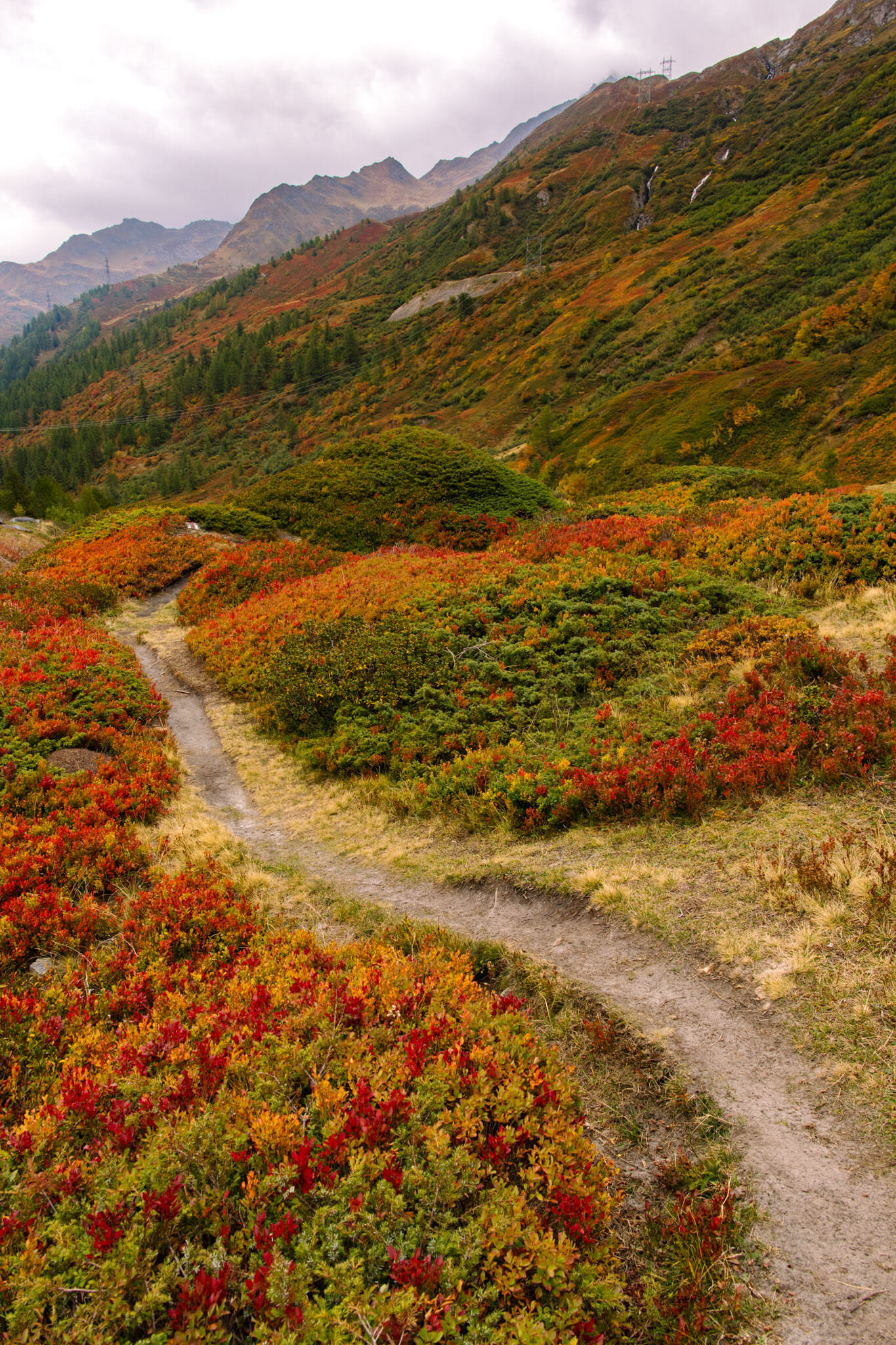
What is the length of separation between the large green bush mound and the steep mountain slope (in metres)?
8.11

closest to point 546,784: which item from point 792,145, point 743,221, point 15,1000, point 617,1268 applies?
point 617,1268

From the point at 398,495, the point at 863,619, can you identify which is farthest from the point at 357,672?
the point at 398,495

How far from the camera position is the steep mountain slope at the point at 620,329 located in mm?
37000

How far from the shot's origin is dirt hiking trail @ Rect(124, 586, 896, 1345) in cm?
306

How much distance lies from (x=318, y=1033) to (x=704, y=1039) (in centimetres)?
294

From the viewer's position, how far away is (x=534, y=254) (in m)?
→ 116

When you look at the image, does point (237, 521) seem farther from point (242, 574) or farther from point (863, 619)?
point (863, 619)

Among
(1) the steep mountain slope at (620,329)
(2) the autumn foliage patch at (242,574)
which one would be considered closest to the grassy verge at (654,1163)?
(2) the autumn foliage patch at (242,574)

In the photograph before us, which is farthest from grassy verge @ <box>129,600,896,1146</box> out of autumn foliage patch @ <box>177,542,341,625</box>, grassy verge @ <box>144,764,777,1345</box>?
autumn foliage patch @ <box>177,542,341,625</box>

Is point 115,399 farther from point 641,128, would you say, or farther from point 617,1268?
point 617,1268

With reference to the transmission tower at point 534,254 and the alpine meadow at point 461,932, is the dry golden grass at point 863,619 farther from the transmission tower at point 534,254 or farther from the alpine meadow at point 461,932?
the transmission tower at point 534,254

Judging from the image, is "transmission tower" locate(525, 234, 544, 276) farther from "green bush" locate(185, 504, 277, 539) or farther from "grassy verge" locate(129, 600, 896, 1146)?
"grassy verge" locate(129, 600, 896, 1146)

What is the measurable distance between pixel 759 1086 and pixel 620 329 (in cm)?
7559

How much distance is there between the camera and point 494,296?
104 meters
